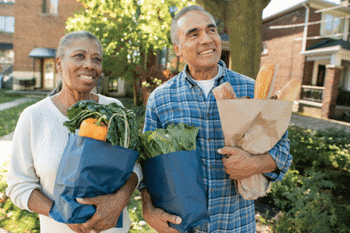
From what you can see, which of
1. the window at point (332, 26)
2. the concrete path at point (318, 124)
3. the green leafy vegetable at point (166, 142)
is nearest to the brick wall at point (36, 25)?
the concrete path at point (318, 124)

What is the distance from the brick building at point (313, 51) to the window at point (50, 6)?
15.7m

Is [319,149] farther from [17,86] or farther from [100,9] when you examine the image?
[17,86]

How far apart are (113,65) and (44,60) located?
12.4 metres

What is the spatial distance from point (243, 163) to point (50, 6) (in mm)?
20950

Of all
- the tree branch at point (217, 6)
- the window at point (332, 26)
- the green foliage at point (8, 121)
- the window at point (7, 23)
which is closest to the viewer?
the tree branch at point (217, 6)

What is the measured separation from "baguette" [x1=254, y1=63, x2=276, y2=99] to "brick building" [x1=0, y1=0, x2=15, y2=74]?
31242 mm

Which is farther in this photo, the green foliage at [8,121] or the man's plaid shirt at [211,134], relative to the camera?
the green foliage at [8,121]

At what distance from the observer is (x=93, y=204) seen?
43.3 inches

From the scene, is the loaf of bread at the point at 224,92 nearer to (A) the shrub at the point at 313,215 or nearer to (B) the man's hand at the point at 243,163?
(B) the man's hand at the point at 243,163

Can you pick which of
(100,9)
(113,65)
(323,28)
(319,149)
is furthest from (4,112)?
(323,28)

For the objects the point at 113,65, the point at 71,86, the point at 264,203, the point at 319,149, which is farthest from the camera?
the point at 113,65

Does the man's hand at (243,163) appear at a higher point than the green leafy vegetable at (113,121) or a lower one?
lower

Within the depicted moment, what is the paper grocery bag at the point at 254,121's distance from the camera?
1162 mm

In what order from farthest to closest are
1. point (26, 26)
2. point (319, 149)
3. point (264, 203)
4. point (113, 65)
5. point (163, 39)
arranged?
point (26, 26)
point (113, 65)
point (163, 39)
point (319, 149)
point (264, 203)
